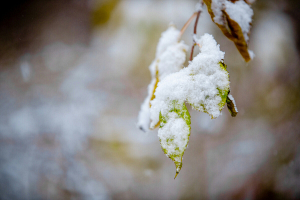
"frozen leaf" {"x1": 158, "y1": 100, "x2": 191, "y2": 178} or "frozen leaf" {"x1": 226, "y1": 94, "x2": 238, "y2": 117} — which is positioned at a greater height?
"frozen leaf" {"x1": 158, "y1": 100, "x2": 191, "y2": 178}

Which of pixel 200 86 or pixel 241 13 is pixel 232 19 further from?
pixel 200 86

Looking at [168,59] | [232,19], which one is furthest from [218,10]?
[168,59]

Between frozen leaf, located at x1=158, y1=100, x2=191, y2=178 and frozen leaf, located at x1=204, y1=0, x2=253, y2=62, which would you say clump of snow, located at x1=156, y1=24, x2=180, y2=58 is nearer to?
frozen leaf, located at x1=204, y1=0, x2=253, y2=62

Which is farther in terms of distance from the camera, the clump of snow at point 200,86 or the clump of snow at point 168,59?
the clump of snow at point 168,59

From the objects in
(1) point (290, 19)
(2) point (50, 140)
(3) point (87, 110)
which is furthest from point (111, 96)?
(1) point (290, 19)

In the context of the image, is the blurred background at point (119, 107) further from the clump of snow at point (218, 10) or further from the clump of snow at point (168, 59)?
the clump of snow at point (218, 10)

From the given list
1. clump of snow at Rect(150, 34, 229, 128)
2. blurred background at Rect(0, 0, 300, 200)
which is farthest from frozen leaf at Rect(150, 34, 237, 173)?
blurred background at Rect(0, 0, 300, 200)

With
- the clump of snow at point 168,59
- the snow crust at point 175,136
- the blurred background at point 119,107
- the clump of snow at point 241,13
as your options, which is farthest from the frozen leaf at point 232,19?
the blurred background at point 119,107
